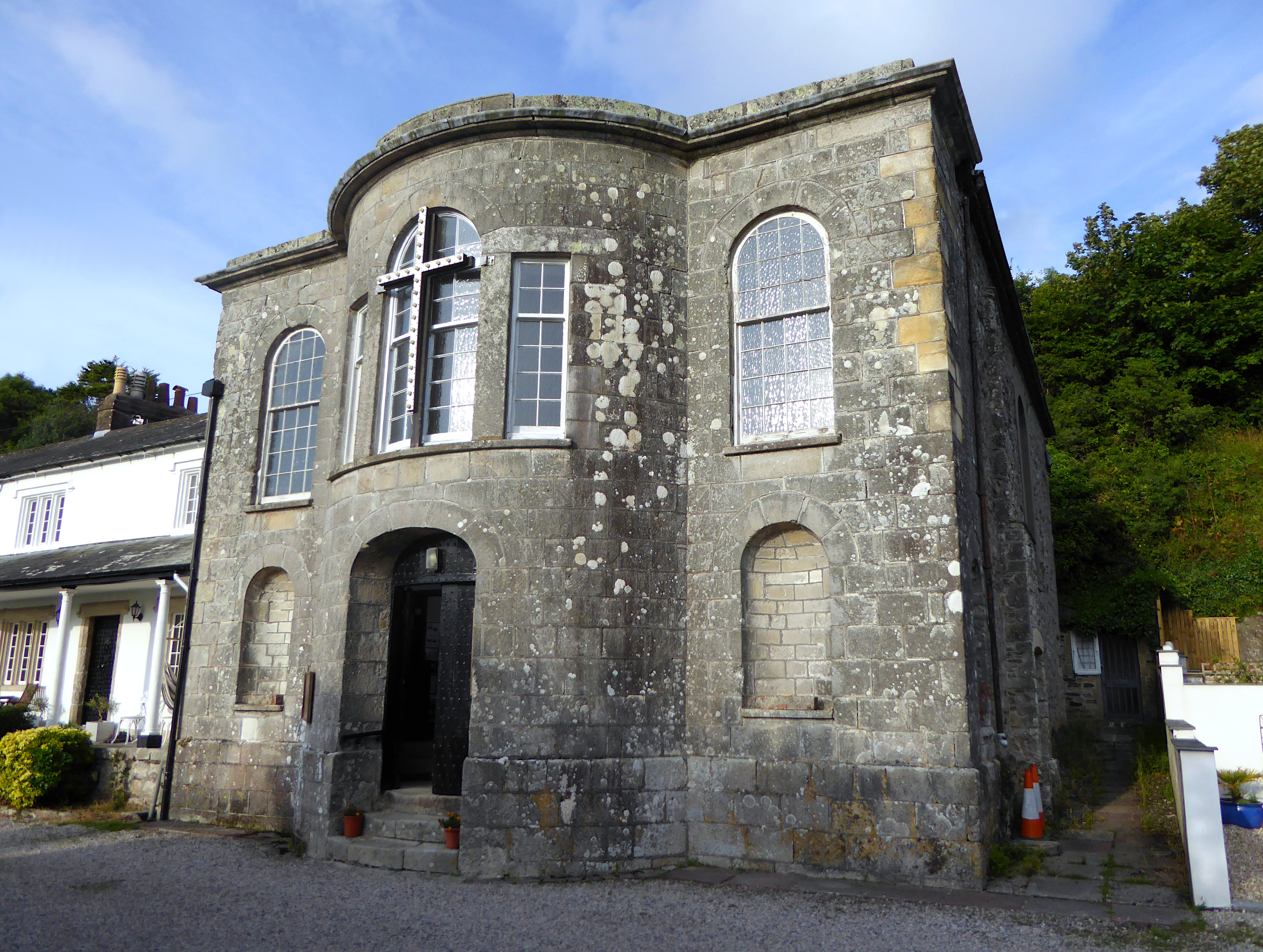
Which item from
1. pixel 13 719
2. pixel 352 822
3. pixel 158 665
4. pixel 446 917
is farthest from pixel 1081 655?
pixel 13 719

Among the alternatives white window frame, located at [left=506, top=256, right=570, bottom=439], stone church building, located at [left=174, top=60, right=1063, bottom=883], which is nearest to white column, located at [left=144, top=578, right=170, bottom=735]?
stone church building, located at [left=174, top=60, right=1063, bottom=883]

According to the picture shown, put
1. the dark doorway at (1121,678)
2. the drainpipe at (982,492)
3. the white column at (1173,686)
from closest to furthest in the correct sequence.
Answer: the drainpipe at (982,492), the white column at (1173,686), the dark doorway at (1121,678)

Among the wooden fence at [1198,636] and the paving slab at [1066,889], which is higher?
the wooden fence at [1198,636]

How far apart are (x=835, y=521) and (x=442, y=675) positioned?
4152 mm

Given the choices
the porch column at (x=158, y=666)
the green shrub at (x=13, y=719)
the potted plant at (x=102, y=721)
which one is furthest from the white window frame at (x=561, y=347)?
the green shrub at (x=13, y=719)

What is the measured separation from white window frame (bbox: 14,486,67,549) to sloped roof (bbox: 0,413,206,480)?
0.52 m

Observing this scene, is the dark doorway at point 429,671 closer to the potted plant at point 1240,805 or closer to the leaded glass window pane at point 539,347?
the leaded glass window pane at point 539,347

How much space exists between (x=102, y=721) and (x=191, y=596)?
229 inches

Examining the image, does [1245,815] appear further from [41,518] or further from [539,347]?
[41,518]

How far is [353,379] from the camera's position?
35.0ft

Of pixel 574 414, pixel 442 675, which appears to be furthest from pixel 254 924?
pixel 574 414

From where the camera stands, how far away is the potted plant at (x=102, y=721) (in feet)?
48.2

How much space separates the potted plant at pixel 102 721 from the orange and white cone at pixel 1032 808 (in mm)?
12929

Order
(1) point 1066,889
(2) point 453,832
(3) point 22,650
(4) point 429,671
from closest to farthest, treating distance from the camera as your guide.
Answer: (1) point 1066,889, (2) point 453,832, (4) point 429,671, (3) point 22,650
